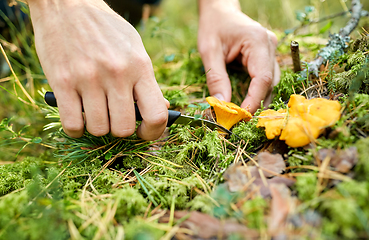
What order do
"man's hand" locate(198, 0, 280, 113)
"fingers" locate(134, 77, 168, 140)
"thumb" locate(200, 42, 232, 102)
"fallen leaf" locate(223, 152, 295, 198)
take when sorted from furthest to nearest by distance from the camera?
"thumb" locate(200, 42, 232, 102), "man's hand" locate(198, 0, 280, 113), "fingers" locate(134, 77, 168, 140), "fallen leaf" locate(223, 152, 295, 198)

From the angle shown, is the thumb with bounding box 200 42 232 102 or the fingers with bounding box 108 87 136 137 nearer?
the fingers with bounding box 108 87 136 137

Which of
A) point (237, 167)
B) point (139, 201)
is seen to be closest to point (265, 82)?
point (237, 167)

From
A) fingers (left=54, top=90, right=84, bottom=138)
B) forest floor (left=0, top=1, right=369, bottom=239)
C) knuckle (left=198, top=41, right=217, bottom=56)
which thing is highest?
knuckle (left=198, top=41, right=217, bottom=56)

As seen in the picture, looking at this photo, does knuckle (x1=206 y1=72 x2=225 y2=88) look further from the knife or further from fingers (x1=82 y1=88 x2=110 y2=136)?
fingers (x1=82 y1=88 x2=110 y2=136)

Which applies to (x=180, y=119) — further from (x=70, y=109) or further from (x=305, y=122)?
(x=305, y=122)

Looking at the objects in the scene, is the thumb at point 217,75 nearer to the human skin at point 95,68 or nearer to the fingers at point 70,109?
the human skin at point 95,68

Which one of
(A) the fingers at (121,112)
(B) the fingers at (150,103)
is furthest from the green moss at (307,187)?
(A) the fingers at (121,112)

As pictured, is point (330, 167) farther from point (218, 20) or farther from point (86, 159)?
point (218, 20)

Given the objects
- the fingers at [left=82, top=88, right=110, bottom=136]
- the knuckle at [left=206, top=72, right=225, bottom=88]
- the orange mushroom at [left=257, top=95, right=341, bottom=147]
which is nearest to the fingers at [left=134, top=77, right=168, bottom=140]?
the fingers at [left=82, top=88, right=110, bottom=136]
